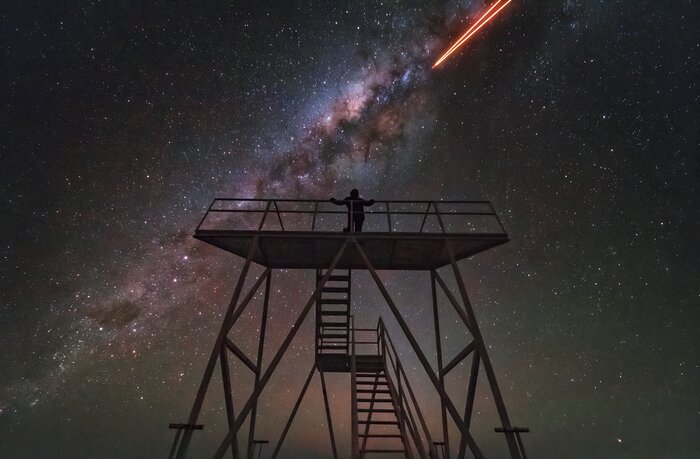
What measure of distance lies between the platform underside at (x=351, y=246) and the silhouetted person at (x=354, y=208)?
666 mm

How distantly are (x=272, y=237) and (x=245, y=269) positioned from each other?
95 centimetres

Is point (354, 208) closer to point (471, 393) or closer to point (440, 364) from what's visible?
point (440, 364)

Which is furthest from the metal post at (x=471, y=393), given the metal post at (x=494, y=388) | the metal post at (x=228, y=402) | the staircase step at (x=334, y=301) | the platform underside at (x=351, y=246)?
the metal post at (x=228, y=402)

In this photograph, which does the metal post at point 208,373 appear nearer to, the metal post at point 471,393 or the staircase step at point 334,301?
the staircase step at point 334,301

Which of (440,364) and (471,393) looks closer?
(471,393)

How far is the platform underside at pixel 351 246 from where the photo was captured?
9.84 meters

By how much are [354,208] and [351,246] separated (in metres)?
1.67

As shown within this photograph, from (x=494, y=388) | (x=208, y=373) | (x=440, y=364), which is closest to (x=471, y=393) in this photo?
(x=440, y=364)

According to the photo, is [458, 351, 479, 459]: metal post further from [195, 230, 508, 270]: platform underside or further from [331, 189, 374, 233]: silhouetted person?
[331, 189, 374, 233]: silhouetted person

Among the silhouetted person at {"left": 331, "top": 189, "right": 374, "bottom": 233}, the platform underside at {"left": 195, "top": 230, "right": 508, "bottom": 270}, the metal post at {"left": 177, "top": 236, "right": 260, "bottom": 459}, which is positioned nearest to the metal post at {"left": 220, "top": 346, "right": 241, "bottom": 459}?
the metal post at {"left": 177, "top": 236, "right": 260, "bottom": 459}

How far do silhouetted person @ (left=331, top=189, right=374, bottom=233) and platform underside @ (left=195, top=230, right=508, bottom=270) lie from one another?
666 mm

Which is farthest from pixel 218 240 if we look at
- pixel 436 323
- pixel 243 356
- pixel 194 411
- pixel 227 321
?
pixel 436 323

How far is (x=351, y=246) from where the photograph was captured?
1015 centimetres

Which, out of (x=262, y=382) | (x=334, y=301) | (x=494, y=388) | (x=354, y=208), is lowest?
(x=494, y=388)
